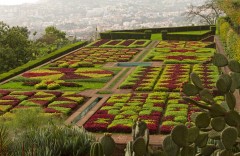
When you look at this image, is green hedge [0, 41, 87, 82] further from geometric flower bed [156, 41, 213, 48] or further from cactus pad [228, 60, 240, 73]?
cactus pad [228, 60, 240, 73]

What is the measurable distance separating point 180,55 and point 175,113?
1664 cm

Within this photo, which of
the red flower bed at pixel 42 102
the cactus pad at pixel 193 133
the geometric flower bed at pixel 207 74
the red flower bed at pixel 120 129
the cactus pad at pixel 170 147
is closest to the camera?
the cactus pad at pixel 170 147

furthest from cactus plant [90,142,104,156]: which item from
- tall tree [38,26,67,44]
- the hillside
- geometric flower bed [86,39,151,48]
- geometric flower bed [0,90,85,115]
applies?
tall tree [38,26,67,44]

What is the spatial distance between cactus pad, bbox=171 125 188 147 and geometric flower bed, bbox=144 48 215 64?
26.9 meters

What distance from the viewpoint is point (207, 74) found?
24.5 meters

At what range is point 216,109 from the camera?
3.19 meters

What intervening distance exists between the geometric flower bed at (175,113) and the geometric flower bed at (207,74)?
131 inches

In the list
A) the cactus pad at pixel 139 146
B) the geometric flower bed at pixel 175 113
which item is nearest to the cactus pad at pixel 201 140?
the cactus pad at pixel 139 146

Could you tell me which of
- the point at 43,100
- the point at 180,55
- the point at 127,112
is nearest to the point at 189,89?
the point at 127,112

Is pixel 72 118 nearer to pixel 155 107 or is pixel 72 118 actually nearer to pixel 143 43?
pixel 155 107

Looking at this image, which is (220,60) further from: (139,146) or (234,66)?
(139,146)

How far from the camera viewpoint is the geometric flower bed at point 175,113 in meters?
14.8

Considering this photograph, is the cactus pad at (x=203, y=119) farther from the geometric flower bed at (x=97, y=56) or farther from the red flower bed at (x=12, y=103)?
the geometric flower bed at (x=97, y=56)

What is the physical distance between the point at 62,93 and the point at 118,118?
5.93 meters
